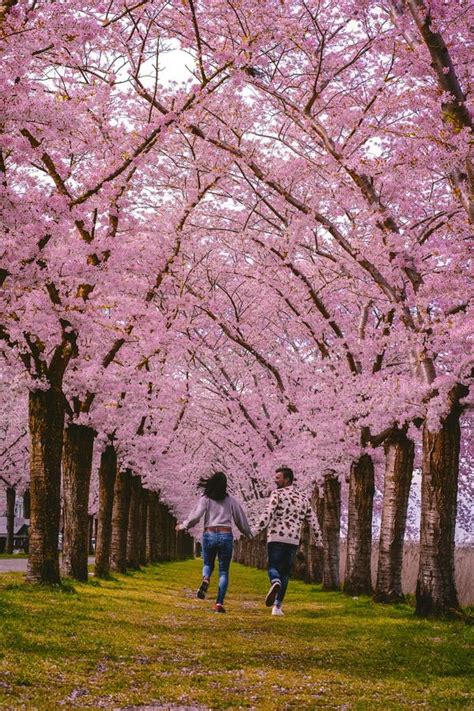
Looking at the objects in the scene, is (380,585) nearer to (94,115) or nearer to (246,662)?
(246,662)

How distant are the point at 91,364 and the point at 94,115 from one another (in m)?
5.96

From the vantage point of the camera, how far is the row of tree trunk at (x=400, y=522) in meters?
14.1

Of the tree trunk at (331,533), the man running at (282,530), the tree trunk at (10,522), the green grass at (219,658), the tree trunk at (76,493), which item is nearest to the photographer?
Result: the green grass at (219,658)

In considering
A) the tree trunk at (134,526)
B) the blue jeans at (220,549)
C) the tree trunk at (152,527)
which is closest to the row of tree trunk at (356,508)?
the blue jeans at (220,549)

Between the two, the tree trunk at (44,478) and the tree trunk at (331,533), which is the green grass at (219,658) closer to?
the tree trunk at (44,478)

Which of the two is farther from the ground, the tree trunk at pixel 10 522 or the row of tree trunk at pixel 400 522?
the row of tree trunk at pixel 400 522

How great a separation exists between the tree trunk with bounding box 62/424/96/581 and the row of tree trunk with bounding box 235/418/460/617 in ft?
17.2

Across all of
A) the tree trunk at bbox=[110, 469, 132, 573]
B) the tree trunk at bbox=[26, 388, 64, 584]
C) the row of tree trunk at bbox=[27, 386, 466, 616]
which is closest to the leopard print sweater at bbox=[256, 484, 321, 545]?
the row of tree trunk at bbox=[27, 386, 466, 616]

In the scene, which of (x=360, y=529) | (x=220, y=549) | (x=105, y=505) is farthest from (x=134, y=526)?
(x=220, y=549)

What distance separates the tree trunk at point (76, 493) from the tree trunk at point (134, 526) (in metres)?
12.9

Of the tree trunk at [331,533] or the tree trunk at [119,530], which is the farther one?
the tree trunk at [119,530]

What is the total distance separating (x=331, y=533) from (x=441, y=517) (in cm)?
1049

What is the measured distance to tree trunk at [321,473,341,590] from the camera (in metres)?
23.8

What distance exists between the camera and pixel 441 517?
14.1 meters
